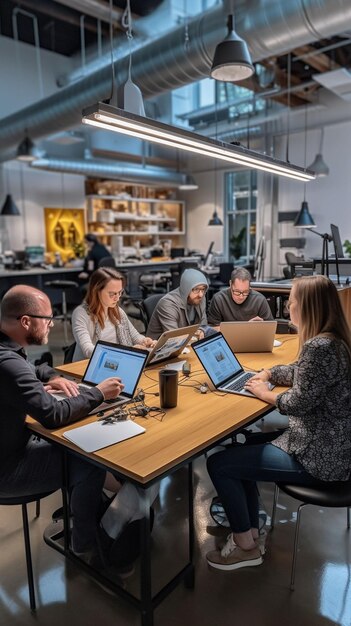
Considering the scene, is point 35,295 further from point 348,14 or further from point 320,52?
point 320,52

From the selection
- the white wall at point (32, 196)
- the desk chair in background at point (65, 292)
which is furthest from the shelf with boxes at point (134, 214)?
the desk chair in background at point (65, 292)

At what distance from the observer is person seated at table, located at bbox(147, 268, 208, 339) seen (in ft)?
9.70

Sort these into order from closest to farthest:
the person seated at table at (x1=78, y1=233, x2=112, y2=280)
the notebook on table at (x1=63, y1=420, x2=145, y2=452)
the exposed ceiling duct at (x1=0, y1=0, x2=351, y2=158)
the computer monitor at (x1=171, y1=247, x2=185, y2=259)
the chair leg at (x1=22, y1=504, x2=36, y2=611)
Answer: the notebook on table at (x1=63, y1=420, x2=145, y2=452) < the chair leg at (x1=22, y1=504, x2=36, y2=611) < the exposed ceiling duct at (x1=0, y1=0, x2=351, y2=158) < the person seated at table at (x1=78, y1=233, x2=112, y2=280) < the computer monitor at (x1=171, y1=247, x2=185, y2=259)

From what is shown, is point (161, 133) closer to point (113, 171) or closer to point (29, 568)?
point (29, 568)

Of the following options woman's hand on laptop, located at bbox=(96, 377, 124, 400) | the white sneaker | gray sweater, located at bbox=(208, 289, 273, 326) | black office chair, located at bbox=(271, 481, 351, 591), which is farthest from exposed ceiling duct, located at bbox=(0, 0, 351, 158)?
the white sneaker

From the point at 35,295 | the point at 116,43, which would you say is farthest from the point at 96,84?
the point at 35,295

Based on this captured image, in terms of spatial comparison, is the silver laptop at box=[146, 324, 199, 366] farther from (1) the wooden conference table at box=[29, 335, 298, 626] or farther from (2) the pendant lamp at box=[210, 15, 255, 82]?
(2) the pendant lamp at box=[210, 15, 255, 82]

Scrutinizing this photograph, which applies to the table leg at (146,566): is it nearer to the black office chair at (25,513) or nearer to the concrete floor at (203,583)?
the concrete floor at (203,583)

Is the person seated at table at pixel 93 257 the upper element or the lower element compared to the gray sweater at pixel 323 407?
upper

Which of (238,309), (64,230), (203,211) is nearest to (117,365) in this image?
(238,309)

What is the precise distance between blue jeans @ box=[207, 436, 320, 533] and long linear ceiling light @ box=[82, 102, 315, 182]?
158cm

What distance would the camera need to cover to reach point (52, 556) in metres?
2.01

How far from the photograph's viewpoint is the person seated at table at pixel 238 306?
131 inches

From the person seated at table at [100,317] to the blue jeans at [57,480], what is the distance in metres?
0.96
